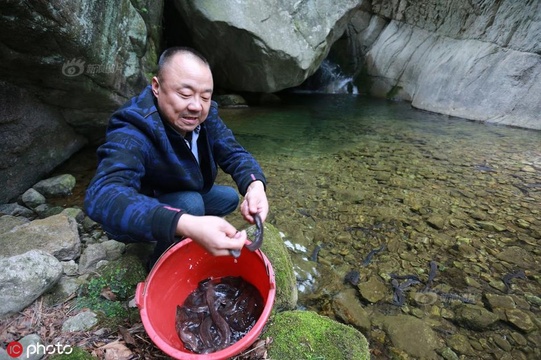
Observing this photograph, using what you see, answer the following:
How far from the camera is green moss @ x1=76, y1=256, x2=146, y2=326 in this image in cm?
173

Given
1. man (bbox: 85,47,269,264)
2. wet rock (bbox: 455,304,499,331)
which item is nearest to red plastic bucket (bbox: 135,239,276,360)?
man (bbox: 85,47,269,264)

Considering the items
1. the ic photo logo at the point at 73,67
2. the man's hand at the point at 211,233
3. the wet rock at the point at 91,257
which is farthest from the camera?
the ic photo logo at the point at 73,67

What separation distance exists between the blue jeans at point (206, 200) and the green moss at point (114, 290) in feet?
1.66

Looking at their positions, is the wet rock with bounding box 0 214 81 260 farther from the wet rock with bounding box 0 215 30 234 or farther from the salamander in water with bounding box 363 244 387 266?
the salamander in water with bounding box 363 244 387 266

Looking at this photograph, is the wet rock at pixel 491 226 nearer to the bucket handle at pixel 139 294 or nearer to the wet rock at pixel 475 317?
the wet rock at pixel 475 317

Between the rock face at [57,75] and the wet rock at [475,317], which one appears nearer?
the wet rock at [475,317]

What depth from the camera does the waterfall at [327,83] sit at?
10.8 metres

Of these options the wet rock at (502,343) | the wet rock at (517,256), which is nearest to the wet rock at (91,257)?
the wet rock at (502,343)

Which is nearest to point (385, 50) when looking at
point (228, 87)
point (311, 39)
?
point (311, 39)

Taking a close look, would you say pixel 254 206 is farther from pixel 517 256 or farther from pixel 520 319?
pixel 517 256

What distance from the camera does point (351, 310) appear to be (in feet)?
7.06

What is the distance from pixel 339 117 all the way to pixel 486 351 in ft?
19.9

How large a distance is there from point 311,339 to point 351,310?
0.60 metres

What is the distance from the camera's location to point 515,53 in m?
7.31
